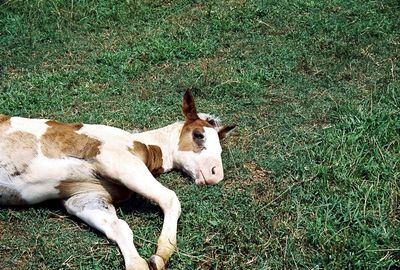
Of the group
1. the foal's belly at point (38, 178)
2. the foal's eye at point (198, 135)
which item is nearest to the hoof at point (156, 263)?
the foal's belly at point (38, 178)

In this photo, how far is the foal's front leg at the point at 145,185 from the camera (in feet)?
15.2

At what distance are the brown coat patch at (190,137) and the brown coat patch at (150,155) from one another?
192 millimetres

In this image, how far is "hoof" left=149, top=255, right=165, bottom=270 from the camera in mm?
4246

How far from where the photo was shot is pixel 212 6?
9234 millimetres

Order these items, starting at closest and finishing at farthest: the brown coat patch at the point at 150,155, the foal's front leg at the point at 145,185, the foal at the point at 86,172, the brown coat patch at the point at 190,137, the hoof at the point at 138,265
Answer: the hoof at the point at 138,265 → the foal's front leg at the point at 145,185 → the foal at the point at 86,172 → the brown coat patch at the point at 150,155 → the brown coat patch at the point at 190,137

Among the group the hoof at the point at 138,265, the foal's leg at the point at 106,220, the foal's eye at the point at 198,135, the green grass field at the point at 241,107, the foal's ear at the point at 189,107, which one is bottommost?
the green grass field at the point at 241,107

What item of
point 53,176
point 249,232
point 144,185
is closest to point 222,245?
point 249,232

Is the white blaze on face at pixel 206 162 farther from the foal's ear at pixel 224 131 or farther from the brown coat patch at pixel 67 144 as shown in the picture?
the brown coat patch at pixel 67 144

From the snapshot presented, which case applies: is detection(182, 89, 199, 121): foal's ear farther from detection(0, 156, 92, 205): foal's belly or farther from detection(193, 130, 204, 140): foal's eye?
detection(0, 156, 92, 205): foal's belly

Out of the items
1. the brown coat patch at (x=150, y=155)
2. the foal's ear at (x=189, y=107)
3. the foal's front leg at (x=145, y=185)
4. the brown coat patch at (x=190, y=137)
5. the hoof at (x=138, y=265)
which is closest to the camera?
the hoof at (x=138, y=265)

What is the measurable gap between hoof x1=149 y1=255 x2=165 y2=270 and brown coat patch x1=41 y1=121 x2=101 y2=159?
103cm

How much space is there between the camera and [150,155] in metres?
5.34

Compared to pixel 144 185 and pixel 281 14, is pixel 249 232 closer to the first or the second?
pixel 144 185

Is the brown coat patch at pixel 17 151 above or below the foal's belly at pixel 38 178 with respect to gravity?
above
